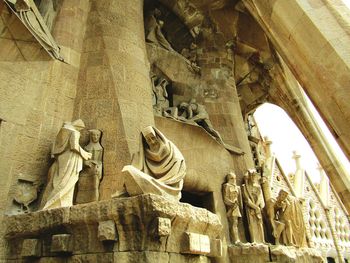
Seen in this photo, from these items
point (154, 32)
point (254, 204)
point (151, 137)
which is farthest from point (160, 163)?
point (154, 32)

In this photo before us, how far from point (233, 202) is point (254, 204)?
58cm

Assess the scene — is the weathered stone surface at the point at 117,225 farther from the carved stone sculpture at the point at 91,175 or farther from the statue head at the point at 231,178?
the statue head at the point at 231,178

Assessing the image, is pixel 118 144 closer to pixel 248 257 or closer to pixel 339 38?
pixel 248 257

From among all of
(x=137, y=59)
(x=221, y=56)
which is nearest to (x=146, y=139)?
(x=137, y=59)

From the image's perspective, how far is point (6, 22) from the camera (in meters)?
5.30

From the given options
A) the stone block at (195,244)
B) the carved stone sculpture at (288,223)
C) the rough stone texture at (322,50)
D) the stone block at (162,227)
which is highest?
the rough stone texture at (322,50)

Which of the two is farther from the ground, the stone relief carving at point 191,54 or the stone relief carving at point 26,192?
the stone relief carving at point 191,54

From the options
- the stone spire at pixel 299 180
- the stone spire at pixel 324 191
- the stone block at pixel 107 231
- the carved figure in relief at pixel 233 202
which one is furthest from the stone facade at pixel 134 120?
the stone spire at pixel 324 191

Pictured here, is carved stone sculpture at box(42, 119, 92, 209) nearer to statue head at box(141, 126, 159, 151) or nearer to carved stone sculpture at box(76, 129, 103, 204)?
carved stone sculpture at box(76, 129, 103, 204)

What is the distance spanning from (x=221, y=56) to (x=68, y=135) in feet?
22.9

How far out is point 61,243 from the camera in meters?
3.48

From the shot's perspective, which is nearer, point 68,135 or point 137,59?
point 68,135

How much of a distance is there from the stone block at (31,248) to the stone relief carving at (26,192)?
76 cm

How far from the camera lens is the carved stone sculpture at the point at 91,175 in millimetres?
4632
